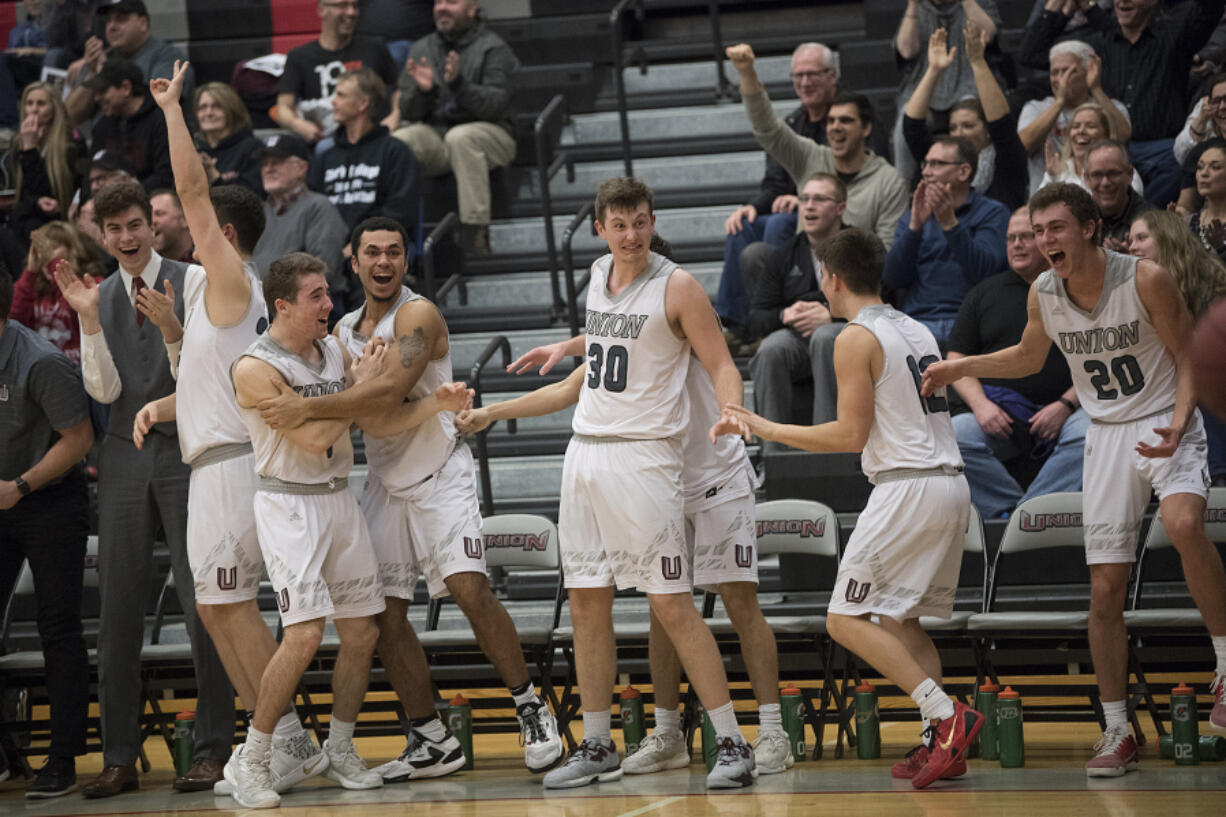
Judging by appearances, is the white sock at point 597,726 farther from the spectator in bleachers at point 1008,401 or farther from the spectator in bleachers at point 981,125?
the spectator in bleachers at point 981,125

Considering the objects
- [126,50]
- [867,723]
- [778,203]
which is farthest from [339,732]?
[126,50]

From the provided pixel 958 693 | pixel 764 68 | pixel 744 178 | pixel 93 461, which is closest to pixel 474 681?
pixel 958 693

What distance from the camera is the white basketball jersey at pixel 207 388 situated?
21.2 feet

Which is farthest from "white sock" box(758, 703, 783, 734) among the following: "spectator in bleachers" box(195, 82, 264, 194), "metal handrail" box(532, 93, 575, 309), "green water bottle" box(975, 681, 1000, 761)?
"spectator in bleachers" box(195, 82, 264, 194)

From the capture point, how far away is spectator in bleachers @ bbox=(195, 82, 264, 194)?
10297mm

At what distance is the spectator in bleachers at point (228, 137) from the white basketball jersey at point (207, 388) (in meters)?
3.95

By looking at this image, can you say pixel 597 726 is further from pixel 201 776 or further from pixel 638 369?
pixel 201 776

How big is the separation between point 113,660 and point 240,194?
2104 mm

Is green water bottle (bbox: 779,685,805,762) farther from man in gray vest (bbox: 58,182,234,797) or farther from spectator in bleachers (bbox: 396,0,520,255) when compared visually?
spectator in bleachers (bbox: 396,0,520,255)

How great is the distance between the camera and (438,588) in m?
6.62

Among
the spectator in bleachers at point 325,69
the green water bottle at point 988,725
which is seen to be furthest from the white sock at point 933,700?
the spectator in bleachers at point 325,69

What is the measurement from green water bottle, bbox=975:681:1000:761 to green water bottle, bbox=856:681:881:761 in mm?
442

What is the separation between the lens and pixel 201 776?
6660 mm

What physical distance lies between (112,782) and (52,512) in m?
1.22
